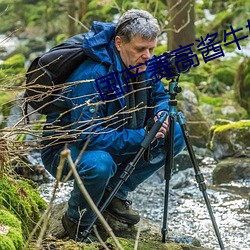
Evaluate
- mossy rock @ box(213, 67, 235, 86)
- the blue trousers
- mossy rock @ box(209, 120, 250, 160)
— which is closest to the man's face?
the blue trousers

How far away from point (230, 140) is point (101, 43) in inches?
149

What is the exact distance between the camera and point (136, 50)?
11.1 feet

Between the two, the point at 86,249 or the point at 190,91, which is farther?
the point at 190,91

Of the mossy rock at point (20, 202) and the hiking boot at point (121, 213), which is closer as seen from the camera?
the mossy rock at point (20, 202)

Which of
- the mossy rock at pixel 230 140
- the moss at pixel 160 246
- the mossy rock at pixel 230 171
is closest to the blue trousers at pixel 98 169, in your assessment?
the moss at pixel 160 246

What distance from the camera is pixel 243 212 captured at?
5.21m

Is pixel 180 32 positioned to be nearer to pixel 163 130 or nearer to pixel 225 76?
pixel 225 76

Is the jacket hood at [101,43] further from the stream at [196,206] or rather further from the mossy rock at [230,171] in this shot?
the mossy rock at [230,171]

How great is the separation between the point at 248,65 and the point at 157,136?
644 centimetres

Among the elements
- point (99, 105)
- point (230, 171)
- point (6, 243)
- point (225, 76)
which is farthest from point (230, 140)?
point (6, 243)

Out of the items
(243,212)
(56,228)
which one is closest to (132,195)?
(243,212)

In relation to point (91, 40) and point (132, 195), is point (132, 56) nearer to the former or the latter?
point (91, 40)

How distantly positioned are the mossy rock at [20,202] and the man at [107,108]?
26 centimetres

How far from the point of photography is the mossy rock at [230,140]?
685 centimetres
